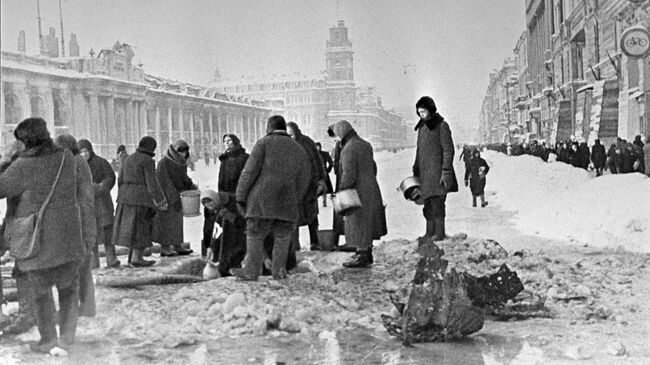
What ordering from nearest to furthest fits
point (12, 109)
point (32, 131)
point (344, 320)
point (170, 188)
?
point (32, 131) < point (344, 320) < point (12, 109) < point (170, 188)

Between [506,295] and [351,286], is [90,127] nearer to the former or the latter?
[351,286]

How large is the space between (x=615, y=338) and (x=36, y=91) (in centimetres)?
573

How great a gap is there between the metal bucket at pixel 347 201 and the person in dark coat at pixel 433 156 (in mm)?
1006

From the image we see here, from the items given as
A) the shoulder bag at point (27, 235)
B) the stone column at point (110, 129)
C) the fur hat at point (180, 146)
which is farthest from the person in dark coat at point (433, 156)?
the shoulder bag at point (27, 235)

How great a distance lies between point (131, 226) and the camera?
7832 mm

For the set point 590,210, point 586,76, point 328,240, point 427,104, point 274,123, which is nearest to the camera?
point 274,123

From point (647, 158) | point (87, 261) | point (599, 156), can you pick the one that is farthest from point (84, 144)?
point (599, 156)

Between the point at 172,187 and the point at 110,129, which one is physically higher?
the point at 110,129

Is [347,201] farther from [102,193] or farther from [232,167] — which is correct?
[102,193]

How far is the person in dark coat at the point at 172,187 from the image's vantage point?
8.27 m

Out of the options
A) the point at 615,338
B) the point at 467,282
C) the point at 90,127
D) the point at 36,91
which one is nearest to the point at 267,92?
the point at 90,127

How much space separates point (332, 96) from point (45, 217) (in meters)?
4.62

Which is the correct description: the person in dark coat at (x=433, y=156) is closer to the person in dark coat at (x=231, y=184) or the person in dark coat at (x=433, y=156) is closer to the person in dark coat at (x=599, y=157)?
the person in dark coat at (x=231, y=184)

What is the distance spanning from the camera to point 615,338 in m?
4.84
